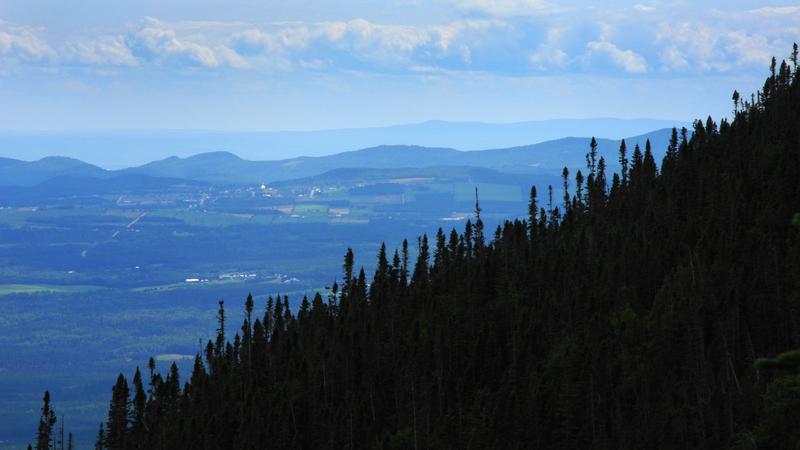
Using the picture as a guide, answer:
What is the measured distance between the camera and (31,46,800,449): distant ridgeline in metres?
115

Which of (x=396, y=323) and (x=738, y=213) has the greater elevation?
(x=738, y=213)

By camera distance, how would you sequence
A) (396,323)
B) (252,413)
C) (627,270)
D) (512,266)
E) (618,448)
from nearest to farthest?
1. (618,448)
2. (252,413)
3. (627,270)
4. (396,323)
5. (512,266)

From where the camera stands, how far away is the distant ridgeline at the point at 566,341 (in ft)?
378

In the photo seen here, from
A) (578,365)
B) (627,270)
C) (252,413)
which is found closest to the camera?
(578,365)

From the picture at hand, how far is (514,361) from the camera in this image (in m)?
131

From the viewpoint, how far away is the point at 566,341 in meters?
133

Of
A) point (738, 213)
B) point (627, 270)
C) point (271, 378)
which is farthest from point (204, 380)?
point (738, 213)

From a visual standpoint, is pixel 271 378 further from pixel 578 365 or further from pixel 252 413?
pixel 578 365

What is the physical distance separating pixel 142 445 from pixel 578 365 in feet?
199

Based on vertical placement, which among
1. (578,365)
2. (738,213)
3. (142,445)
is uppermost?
(738,213)

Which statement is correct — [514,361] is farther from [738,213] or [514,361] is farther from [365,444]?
[738,213]

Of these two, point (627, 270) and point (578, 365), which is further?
point (627, 270)

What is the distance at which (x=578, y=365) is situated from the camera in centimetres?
12838

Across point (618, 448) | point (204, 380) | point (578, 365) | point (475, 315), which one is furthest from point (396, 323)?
point (618, 448)
